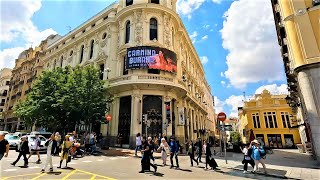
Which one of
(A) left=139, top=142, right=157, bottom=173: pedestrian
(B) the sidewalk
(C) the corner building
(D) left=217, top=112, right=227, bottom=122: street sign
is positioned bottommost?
(B) the sidewalk

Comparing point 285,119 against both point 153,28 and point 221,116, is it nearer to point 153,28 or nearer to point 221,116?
point 153,28

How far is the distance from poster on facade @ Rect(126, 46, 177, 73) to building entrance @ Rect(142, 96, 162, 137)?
366 cm

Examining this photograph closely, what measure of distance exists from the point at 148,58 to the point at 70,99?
9.44 metres

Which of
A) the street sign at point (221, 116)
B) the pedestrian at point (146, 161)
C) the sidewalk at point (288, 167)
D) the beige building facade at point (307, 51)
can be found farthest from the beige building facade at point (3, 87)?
the beige building facade at point (307, 51)

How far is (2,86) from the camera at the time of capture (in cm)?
6222

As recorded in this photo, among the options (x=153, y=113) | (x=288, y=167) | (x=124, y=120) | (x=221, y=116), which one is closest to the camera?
(x=288, y=167)

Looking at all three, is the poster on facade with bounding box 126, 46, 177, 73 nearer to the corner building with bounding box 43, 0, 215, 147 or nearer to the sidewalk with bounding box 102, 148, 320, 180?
the corner building with bounding box 43, 0, 215, 147

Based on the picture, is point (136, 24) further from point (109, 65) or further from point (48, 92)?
point (48, 92)

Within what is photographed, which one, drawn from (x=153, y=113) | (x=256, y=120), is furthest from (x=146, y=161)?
(x=256, y=120)

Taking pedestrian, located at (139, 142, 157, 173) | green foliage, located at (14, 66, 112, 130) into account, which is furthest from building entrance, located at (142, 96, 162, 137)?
pedestrian, located at (139, 142, 157, 173)

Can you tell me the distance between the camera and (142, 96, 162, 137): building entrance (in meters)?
21.9

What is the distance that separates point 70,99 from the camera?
18.8m

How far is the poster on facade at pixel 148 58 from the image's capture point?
2266 centimetres

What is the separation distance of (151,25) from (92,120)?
14317mm
